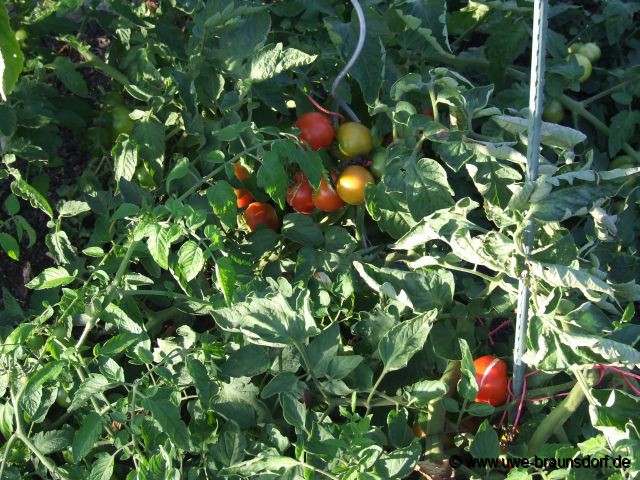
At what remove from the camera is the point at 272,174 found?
52.8 inches

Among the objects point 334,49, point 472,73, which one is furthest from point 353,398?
point 472,73

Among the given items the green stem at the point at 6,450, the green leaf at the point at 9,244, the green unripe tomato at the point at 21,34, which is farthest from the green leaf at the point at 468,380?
the green unripe tomato at the point at 21,34

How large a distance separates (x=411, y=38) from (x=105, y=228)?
82 cm

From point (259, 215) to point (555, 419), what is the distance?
775 mm

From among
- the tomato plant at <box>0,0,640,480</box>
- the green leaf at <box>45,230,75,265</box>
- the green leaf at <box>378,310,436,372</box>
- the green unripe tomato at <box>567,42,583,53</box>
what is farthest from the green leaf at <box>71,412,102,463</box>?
the green unripe tomato at <box>567,42,583,53</box>

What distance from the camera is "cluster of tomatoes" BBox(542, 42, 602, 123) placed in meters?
1.77

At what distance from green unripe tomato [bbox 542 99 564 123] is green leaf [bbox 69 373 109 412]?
1.21 metres

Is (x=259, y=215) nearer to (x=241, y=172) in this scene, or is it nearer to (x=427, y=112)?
(x=241, y=172)

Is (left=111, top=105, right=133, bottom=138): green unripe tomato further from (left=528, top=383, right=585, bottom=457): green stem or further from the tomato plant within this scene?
(left=528, top=383, right=585, bottom=457): green stem

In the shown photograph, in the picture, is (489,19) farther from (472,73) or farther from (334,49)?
(334,49)

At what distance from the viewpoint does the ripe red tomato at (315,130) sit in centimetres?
158

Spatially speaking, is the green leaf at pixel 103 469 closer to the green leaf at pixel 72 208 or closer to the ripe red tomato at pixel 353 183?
the green leaf at pixel 72 208

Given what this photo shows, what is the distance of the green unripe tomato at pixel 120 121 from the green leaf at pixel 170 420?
90cm

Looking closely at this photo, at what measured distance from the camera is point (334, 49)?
1.66 metres
